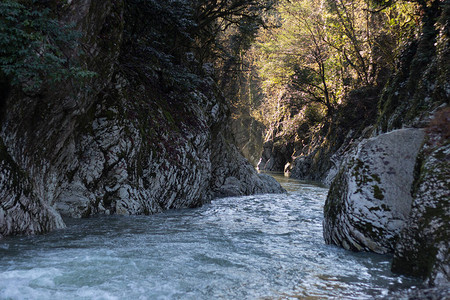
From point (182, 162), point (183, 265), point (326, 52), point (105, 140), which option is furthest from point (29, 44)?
point (326, 52)

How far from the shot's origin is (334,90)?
25.9 metres

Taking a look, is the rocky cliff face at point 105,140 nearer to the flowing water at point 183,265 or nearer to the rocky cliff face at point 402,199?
the flowing water at point 183,265

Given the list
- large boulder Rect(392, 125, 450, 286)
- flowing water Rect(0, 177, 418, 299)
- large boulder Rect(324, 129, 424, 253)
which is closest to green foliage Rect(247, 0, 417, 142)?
large boulder Rect(324, 129, 424, 253)

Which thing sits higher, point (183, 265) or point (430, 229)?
point (430, 229)

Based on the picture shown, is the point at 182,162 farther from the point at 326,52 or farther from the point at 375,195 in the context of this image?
the point at 326,52

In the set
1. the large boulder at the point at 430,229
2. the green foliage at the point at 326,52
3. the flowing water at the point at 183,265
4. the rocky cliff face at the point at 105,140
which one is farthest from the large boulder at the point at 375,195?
the green foliage at the point at 326,52

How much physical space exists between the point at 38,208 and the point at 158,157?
3.82 metres

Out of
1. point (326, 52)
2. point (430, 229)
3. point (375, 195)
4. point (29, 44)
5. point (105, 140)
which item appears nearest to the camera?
point (430, 229)

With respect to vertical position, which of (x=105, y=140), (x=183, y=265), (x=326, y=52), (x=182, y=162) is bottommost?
(x=183, y=265)

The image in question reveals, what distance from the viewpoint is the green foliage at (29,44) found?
4453mm

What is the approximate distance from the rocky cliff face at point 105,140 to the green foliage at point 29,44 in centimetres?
42

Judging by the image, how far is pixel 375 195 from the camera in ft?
16.9

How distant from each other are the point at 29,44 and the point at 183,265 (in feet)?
10.9

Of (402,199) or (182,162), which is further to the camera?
(182,162)
